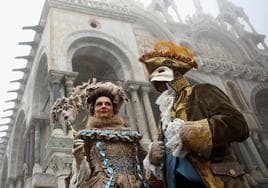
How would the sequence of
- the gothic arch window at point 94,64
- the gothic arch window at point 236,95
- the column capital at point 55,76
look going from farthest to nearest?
1. the gothic arch window at point 236,95
2. the gothic arch window at point 94,64
3. the column capital at point 55,76

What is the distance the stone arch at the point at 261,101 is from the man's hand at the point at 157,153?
13.3 meters

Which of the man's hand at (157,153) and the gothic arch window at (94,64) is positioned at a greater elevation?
the gothic arch window at (94,64)

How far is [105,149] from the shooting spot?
110 inches

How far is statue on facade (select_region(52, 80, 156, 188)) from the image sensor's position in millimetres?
2613

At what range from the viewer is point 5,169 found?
1661cm

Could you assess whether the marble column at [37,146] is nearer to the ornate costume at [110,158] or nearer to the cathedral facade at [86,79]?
the cathedral facade at [86,79]

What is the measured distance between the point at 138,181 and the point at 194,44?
15427 millimetres

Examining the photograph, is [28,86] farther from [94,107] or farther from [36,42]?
[94,107]

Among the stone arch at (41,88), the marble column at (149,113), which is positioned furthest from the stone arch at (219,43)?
the stone arch at (41,88)

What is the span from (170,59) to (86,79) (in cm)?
1066

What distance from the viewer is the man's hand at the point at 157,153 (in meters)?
2.27

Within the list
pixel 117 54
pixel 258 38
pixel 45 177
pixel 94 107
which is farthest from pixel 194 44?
pixel 94 107

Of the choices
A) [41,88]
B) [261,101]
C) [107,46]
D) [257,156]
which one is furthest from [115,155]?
[261,101]

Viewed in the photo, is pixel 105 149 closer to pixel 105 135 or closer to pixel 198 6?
pixel 105 135
